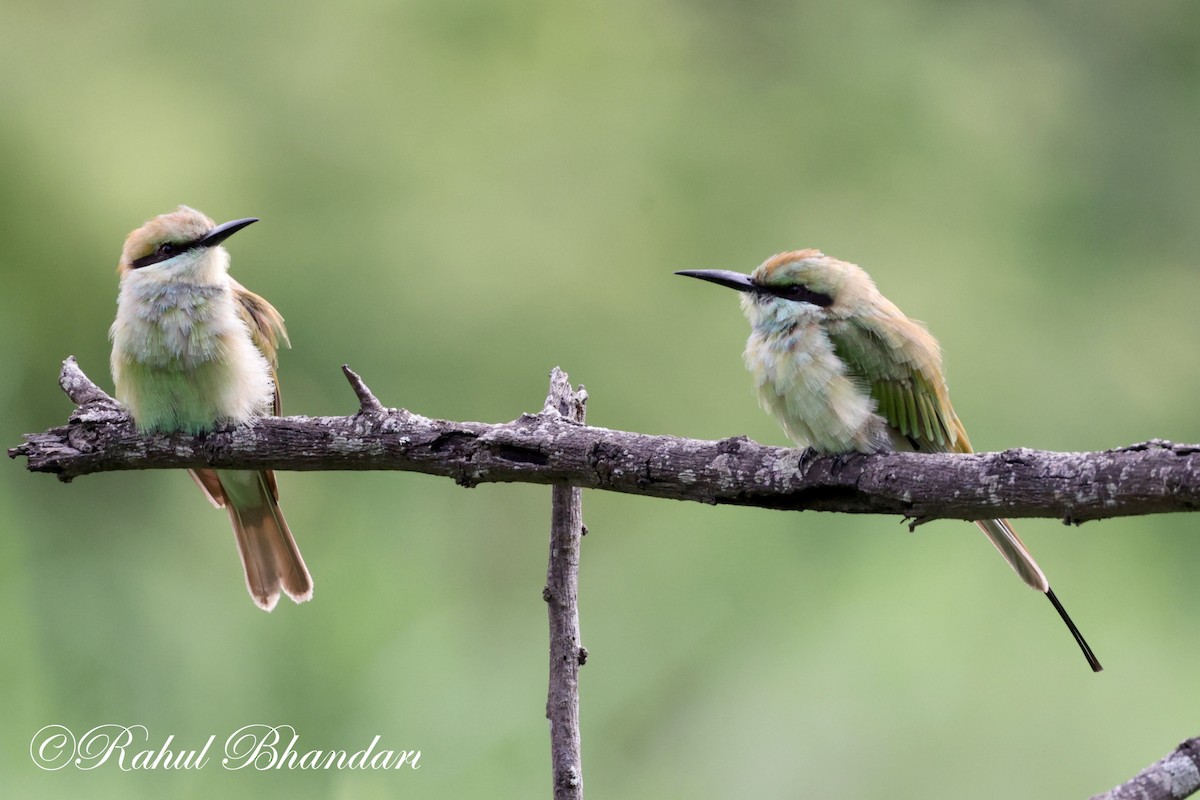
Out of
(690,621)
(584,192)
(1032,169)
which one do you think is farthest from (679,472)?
(1032,169)

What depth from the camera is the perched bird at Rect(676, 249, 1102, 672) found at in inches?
83.7

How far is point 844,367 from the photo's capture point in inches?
86.1

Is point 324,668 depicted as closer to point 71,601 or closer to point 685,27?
point 71,601

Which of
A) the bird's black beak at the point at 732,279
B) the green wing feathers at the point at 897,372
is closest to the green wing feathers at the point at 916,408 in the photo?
the green wing feathers at the point at 897,372

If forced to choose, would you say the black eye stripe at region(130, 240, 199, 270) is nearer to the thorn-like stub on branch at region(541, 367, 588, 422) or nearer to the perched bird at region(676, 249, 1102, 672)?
the thorn-like stub on branch at region(541, 367, 588, 422)

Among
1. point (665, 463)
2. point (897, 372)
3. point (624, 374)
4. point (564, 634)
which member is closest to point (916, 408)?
point (897, 372)

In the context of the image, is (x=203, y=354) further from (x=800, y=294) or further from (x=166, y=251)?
(x=800, y=294)

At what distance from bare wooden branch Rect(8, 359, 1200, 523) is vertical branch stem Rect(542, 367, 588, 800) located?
0.13 m

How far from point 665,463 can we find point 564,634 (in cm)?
43

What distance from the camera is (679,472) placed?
189 cm

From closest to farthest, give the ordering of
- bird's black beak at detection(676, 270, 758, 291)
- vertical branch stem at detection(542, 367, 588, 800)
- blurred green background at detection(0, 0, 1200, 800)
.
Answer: vertical branch stem at detection(542, 367, 588, 800) → bird's black beak at detection(676, 270, 758, 291) → blurred green background at detection(0, 0, 1200, 800)

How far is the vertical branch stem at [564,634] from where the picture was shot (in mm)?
2051

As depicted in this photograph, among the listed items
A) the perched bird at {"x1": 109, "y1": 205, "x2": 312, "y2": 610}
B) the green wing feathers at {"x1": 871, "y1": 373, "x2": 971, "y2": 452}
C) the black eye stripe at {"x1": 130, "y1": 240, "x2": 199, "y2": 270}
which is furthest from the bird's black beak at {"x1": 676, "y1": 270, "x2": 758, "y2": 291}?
the black eye stripe at {"x1": 130, "y1": 240, "x2": 199, "y2": 270}

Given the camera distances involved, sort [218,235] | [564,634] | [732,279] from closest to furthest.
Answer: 1. [564,634]
2. [732,279]
3. [218,235]
